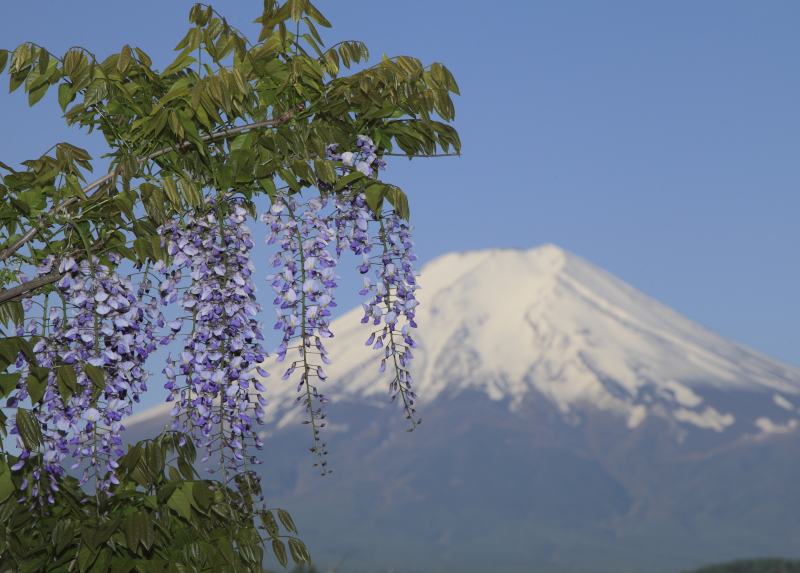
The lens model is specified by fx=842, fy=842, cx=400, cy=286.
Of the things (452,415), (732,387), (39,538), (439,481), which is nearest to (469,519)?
(439,481)

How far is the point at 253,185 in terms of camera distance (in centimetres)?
394

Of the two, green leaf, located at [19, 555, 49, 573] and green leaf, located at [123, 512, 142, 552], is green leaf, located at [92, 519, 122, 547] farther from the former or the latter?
green leaf, located at [19, 555, 49, 573]

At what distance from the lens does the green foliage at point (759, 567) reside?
22.0m

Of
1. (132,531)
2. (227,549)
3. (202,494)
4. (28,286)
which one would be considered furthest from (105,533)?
(28,286)

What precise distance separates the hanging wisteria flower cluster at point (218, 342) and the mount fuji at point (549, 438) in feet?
500

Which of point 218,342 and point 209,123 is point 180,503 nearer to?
point 218,342

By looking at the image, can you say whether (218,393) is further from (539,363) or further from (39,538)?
(539,363)

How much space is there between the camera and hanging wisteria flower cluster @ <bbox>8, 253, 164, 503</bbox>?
351 cm

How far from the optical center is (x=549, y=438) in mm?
181375

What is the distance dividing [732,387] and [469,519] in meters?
71.5

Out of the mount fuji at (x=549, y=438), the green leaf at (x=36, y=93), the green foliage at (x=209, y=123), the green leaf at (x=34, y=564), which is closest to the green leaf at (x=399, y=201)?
the green foliage at (x=209, y=123)

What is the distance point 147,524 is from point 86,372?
0.69m

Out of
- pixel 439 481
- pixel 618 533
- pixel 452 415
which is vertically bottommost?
pixel 618 533

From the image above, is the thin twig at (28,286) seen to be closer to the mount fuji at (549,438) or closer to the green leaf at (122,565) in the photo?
the green leaf at (122,565)
